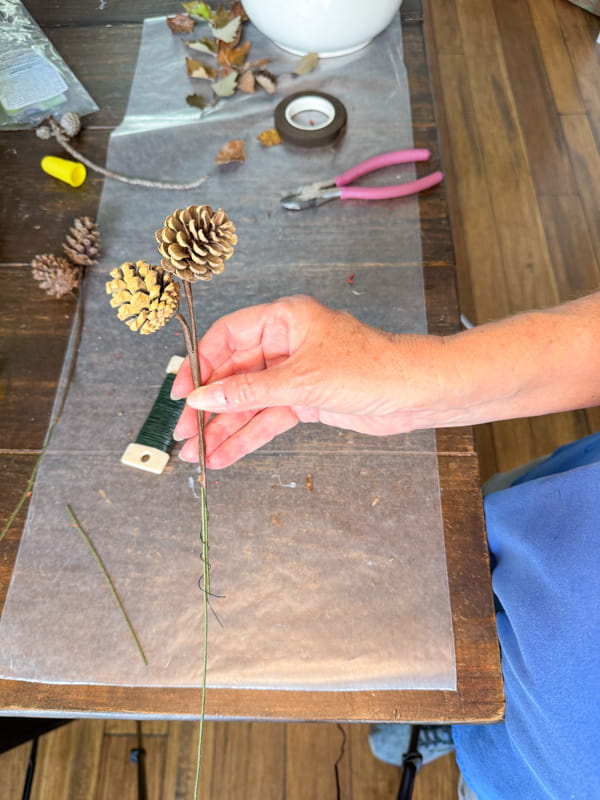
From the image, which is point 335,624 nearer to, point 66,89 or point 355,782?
point 355,782

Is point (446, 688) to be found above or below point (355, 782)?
above

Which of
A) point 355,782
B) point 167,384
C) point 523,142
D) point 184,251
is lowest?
point 355,782

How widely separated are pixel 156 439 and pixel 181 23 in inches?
28.9

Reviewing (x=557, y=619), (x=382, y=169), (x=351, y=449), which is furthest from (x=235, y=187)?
(x=557, y=619)

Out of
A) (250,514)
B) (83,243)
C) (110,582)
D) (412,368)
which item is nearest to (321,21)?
(83,243)

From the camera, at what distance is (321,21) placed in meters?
0.88

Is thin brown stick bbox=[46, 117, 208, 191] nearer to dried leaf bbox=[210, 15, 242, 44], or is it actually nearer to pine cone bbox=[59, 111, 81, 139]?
pine cone bbox=[59, 111, 81, 139]

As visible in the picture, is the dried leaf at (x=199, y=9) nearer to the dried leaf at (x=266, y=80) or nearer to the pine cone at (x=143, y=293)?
the dried leaf at (x=266, y=80)

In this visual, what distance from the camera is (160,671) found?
2.03ft

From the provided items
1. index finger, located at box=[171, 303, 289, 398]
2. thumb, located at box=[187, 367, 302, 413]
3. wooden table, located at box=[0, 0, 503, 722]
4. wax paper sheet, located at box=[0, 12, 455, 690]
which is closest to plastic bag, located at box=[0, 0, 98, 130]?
wooden table, located at box=[0, 0, 503, 722]

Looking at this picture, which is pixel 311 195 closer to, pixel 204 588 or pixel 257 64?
pixel 257 64

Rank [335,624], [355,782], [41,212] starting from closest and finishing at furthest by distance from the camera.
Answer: [335,624], [41,212], [355,782]

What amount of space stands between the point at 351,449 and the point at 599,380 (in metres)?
0.29

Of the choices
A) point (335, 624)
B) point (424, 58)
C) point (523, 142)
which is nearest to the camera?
point (335, 624)
